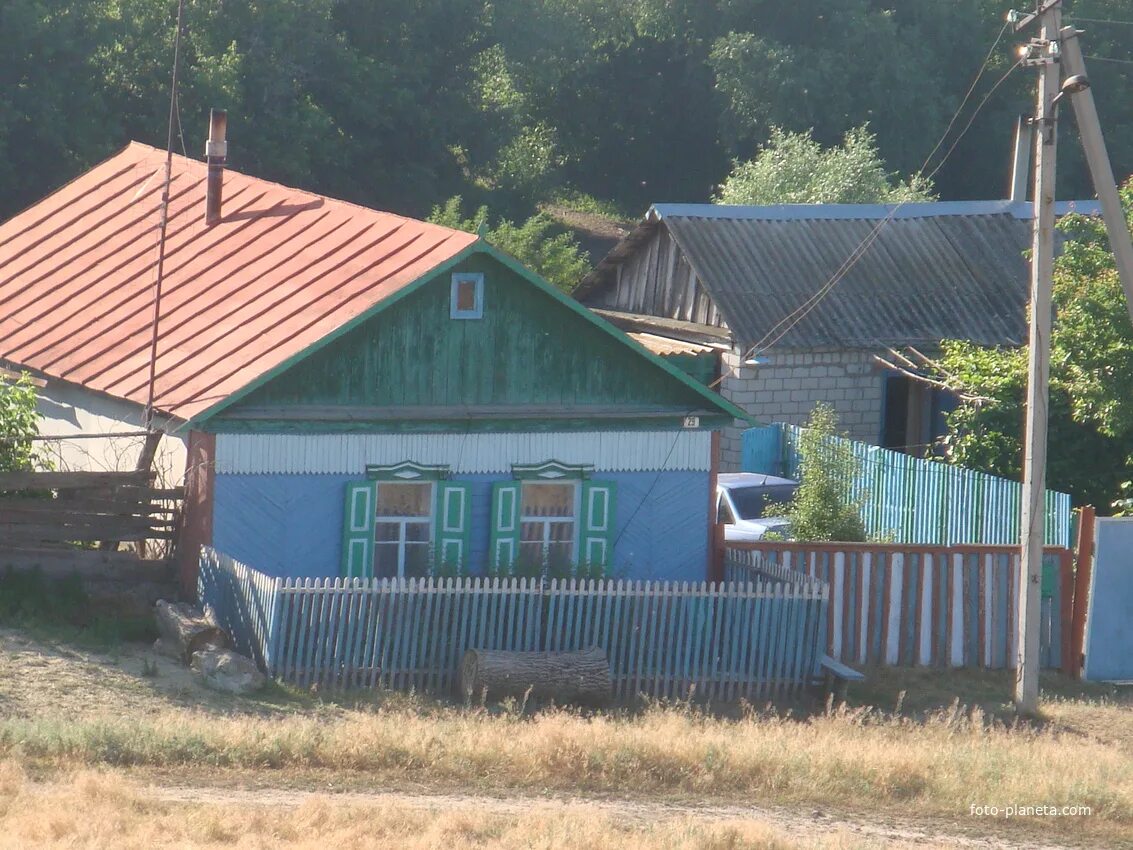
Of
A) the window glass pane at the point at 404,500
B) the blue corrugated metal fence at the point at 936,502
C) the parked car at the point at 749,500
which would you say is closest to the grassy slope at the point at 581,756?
the window glass pane at the point at 404,500

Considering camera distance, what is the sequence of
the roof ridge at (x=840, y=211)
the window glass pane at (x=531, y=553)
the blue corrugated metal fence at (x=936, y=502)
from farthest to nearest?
1. the roof ridge at (x=840, y=211)
2. the blue corrugated metal fence at (x=936, y=502)
3. the window glass pane at (x=531, y=553)

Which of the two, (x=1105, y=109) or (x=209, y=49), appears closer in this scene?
(x=209, y=49)

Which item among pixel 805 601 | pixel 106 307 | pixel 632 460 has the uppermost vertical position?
pixel 106 307

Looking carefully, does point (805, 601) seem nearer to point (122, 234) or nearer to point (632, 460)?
point (632, 460)

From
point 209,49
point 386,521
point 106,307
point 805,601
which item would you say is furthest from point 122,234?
point 209,49

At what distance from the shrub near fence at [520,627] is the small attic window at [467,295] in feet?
9.12

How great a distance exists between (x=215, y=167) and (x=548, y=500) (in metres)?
6.13

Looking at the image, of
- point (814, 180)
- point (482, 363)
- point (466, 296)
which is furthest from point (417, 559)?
point (814, 180)

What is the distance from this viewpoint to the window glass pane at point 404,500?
54.8ft

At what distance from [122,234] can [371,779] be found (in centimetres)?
1107

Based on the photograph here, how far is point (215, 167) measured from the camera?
19.9m

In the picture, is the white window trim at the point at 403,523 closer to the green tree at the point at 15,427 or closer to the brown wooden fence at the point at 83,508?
the brown wooden fence at the point at 83,508

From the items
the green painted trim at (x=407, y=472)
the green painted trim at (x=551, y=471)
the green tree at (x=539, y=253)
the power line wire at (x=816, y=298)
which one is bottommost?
the green painted trim at (x=407, y=472)

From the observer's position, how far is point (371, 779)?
11453 mm
